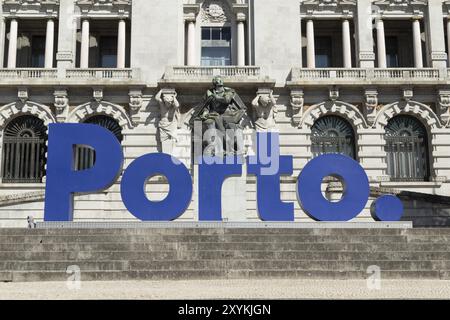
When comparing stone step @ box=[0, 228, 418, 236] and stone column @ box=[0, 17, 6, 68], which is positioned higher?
stone column @ box=[0, 17, 6, 68]

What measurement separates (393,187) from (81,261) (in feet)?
64.9

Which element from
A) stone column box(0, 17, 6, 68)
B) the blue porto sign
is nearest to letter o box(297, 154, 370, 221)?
the blue porto sign

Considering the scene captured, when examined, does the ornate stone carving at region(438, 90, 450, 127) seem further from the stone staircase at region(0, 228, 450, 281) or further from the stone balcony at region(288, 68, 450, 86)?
the stone staircase at region(0, 228, 450, 281)

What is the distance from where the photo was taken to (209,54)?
3491cm

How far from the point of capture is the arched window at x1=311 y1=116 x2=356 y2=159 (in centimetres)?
3250

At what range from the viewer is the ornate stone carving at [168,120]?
31.0 meters

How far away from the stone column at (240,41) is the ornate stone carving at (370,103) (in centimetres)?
789

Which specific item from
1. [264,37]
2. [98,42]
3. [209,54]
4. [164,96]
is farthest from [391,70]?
[98,42]

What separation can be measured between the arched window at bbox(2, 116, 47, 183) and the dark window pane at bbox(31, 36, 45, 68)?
197 inches

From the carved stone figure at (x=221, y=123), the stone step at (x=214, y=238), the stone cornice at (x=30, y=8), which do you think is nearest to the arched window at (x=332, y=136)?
the carved stone figure at (x=221, y=123)

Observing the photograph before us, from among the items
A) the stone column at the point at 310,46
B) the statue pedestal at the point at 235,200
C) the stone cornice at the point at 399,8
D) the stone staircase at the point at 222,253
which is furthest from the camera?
the stone cornice at the point at 399,8

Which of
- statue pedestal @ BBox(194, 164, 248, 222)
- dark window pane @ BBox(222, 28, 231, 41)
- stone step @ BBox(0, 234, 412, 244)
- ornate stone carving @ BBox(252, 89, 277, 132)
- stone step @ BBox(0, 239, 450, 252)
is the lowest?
stone step @ BBox(0, 239, 450, 252)

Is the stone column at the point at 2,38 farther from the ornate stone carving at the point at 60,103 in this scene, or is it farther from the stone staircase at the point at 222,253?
the stone staircase at the point at 222,253

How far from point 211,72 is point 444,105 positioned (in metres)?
14.0
